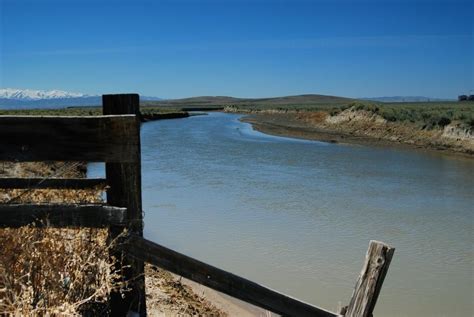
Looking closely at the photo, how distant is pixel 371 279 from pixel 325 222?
306 inches

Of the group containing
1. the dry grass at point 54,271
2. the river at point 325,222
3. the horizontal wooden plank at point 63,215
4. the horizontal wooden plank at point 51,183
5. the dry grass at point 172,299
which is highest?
the horizontal wooden plank at point 51,183

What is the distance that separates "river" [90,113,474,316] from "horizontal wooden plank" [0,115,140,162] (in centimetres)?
474

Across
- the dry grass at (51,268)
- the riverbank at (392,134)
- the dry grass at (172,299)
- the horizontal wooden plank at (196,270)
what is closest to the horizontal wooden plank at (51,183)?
the dry grass at (51,268)

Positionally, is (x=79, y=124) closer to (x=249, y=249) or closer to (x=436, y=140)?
(x=249, y=249)

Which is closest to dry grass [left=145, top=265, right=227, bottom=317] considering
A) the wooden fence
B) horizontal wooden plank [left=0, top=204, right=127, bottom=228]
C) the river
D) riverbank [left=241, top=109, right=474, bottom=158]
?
the river

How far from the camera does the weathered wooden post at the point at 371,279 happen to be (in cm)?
288

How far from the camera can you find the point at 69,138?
270 cm

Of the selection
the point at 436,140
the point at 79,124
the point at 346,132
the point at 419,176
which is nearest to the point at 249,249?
the point at 79,124

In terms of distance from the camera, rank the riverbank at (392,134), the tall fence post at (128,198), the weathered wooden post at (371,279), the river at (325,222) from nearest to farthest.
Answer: the tall fence post at (128,198), the weathered wooden post at (371,279), the river at (325,222), the riverbank at (392,134)

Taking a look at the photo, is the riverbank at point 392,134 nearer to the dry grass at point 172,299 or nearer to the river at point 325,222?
the river at point 325,222

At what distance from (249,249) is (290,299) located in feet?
18.7

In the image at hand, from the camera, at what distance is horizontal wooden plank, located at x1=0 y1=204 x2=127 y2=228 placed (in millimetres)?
2699

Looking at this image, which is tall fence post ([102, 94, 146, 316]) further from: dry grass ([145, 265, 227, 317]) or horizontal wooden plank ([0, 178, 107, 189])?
dry grass ([145, 265, 227, 317])

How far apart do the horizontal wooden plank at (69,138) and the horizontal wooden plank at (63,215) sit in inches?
10.7
